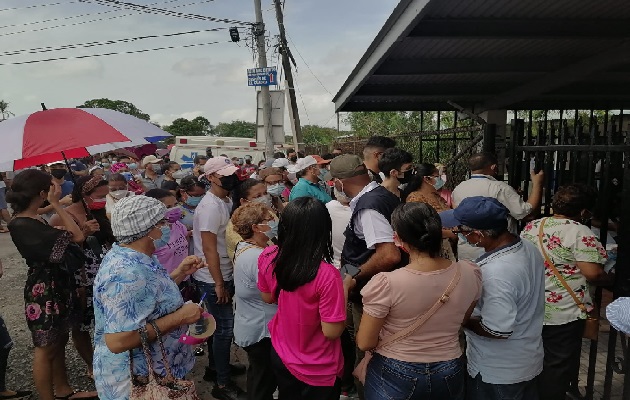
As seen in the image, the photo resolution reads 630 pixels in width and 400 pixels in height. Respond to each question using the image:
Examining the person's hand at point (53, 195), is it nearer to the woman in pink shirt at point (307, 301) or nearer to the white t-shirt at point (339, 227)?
the woman in pink shirt at point (307, 301)

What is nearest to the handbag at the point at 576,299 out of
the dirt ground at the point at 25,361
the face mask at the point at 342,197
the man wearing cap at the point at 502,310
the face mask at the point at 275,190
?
the man wearing cap at the point at 502,310

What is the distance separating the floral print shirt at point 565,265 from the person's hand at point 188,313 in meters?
2.04

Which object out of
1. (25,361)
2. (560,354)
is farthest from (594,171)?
(25,361)

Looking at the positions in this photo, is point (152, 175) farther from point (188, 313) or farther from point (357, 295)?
point (188, 313)

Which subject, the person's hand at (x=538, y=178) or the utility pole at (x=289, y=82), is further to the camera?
the utility pole at (x=289, y=82)

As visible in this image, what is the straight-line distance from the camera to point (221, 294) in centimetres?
347

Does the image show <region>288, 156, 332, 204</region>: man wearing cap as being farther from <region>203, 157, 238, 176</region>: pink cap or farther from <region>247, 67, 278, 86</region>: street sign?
<region>247, 67, 278, 86</region>: street sign

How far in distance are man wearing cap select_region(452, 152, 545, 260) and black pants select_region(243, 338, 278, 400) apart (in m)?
1.90

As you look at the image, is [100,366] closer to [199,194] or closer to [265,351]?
[265,351]

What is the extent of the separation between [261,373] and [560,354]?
6.09 feet

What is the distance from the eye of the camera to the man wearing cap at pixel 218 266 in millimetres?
3430

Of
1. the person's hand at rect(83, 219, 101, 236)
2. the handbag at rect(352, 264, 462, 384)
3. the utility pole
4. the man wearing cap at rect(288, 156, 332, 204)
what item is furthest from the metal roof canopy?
the utility pole

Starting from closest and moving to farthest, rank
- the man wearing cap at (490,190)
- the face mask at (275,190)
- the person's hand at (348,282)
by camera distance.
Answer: the person's hand at (348,282)
the man wearing cap at (490,190)
the face mask at (275,190)

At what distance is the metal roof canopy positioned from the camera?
3084mm
